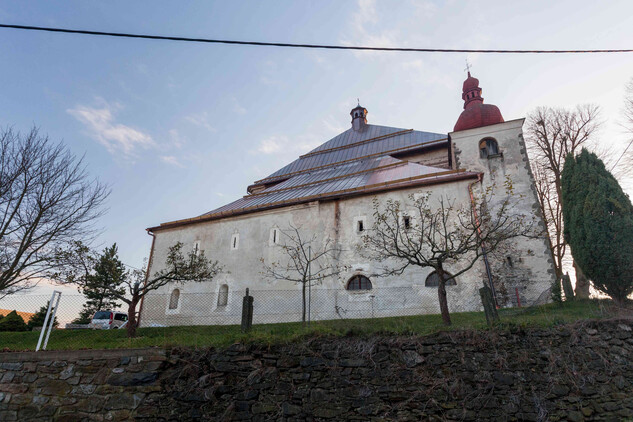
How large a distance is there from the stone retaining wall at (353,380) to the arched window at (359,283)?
781 centimetres

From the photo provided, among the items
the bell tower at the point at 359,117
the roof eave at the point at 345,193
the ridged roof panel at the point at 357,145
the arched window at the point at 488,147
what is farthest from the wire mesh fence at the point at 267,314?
the bell tower at the point at 359,117

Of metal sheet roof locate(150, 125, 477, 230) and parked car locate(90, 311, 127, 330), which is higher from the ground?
metal sheet roof locate(150, 125, 477, 230)

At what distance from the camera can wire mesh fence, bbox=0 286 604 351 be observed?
29.4ft

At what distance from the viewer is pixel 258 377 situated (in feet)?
21.5

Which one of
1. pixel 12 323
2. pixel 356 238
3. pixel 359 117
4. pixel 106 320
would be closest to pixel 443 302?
pixel 356 238

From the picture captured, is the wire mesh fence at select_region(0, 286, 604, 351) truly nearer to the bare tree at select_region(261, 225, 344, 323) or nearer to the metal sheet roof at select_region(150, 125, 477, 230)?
the bare tree at select_region(261, 225, 344, 323)

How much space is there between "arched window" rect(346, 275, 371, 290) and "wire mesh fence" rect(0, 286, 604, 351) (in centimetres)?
32

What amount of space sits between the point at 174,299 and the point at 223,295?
266 centimetres

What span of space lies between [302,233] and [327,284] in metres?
2.72

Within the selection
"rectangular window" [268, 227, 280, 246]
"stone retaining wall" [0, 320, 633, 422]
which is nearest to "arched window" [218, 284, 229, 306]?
"rectangular window" [268, 227, 280, 246]

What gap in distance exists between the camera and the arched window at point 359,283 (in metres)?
14.6

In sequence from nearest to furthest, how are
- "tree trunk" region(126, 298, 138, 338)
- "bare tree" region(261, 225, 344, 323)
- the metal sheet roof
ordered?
"tree trunk" region(126, 298, 138, 338) → "bare tree" region(261, 225, 344, 323) → the metal sheet roof

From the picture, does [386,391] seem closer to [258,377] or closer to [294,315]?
[258,377]

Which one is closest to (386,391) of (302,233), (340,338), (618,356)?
(340,338)
